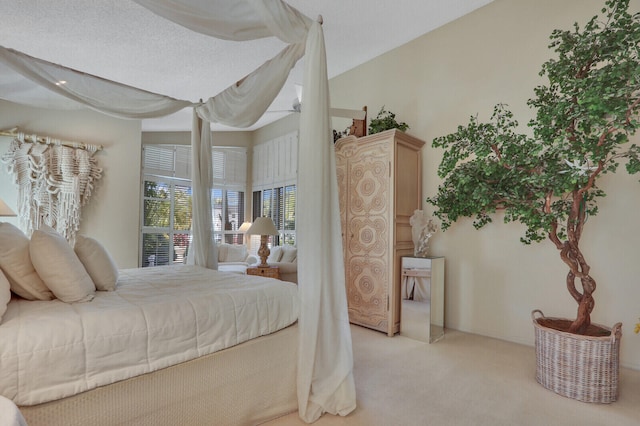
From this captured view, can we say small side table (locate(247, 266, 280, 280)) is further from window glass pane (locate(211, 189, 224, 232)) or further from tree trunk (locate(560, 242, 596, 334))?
window glass pane (locate(211, 189, 224, 232))

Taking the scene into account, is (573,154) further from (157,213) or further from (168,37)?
(157,213)

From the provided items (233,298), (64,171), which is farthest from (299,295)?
(64,171)

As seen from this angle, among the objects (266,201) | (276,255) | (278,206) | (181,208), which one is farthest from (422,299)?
(181,208)

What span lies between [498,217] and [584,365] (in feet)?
5.01

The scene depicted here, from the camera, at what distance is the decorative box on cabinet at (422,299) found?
3.19 m

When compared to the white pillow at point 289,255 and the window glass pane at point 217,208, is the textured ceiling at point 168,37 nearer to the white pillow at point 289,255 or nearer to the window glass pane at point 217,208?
the white pillow at point 289,255

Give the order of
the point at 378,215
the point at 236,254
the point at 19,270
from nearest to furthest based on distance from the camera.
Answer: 1. the point at 19,270
2. the point at 378,215
3. the point at 236,254

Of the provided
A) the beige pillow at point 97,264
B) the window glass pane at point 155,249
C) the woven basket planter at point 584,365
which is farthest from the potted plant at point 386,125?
the window glass pane at point 155,249

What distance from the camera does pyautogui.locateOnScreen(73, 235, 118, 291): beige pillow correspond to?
6.44ft

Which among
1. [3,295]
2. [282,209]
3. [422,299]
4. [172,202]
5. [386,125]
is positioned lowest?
[422,299]

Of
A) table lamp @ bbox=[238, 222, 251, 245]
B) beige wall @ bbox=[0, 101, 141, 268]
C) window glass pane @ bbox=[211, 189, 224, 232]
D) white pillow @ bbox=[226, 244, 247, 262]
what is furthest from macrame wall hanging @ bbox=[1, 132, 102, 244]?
table lamp @ bbox=[238, 222, 251, 245]

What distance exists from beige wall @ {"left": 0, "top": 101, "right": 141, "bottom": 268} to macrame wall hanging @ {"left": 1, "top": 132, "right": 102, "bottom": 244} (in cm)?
16

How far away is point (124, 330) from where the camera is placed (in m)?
1.42

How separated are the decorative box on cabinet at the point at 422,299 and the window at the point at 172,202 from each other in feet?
11.7
